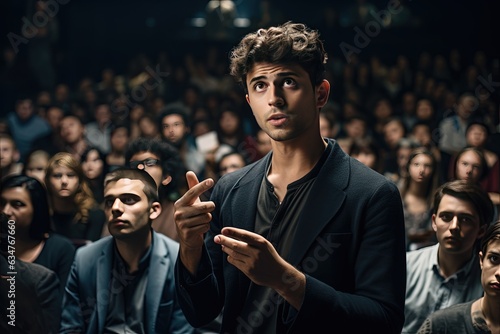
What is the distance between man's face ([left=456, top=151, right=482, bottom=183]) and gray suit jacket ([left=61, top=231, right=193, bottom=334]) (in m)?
2.06

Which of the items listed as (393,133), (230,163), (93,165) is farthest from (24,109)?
(393,133)

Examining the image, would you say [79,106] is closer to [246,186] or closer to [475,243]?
[475,243]

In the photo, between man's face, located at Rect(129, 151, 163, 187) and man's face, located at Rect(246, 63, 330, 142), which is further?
man's face, located at Rect(129, 151, 163, 187)

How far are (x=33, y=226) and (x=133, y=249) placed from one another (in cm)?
70

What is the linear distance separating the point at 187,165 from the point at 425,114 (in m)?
3.01

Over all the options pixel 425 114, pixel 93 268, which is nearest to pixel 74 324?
pixel 93 268

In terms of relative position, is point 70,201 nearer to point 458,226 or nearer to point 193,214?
point 458,226

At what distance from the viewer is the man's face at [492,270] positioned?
278cm

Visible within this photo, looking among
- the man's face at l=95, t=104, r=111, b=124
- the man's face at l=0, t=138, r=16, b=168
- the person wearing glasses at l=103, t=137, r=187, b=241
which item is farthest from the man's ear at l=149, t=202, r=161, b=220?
the man's face at l=95, t=104, r=111, b=124

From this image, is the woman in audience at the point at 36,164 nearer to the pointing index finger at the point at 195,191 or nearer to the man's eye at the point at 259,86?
the man's eye at the point at 259,86

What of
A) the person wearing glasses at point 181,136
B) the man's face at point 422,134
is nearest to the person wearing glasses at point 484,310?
the person wearing glasses at point 181,136

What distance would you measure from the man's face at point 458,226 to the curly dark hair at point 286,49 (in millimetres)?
1395

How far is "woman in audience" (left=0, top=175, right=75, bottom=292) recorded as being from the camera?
11.2ft

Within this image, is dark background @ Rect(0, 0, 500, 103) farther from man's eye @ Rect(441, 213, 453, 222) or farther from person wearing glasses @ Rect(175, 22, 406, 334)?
person wearing glasses @ Rect(175, 22, 406, 334)
